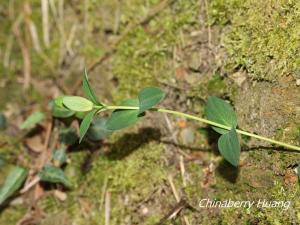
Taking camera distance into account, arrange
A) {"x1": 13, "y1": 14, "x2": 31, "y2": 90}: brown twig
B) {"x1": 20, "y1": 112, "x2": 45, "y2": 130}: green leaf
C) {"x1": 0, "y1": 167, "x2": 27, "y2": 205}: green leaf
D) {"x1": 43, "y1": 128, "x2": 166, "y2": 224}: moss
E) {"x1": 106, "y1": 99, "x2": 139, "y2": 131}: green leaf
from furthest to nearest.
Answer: {"x1": 13, "y1": 14, "x2": 31, "y2": 90}: brown twig, {"x1": 20, "y1": 112, "x2": 45, "y2": 130}: green leaf, {"x1": 0, "y1": 167, "x2": 27, "y2": 205}: green leaf, {"x1": 43, "y1": 128, "x2": 166, "y2": 224}: moss, {"x1": 106, "y1": 99, "x2": 139, "y2": 131}: green leaf

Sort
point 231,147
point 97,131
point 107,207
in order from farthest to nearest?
1. point 97,131
2. point 107,207
3. point 231,147

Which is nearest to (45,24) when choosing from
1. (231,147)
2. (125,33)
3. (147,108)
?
(125,33)

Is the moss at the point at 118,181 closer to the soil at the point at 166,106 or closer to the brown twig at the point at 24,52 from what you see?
the soil at the point at 166,106

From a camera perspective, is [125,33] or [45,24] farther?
[45,24]

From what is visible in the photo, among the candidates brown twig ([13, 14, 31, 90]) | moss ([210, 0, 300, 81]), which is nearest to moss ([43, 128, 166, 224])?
moss ([210, 0, 300, 81])

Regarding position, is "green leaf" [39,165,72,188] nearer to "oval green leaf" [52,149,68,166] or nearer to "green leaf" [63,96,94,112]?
"oval green leaf" [52,149,68,166]

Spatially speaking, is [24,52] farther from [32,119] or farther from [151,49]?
[151,49]

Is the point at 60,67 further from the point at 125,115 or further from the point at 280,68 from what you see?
the point at 280,68
